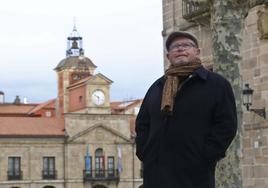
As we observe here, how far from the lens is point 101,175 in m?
63.2

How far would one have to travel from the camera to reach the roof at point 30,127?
201ft

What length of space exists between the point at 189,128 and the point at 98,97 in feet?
206

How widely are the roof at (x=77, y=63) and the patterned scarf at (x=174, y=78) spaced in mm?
66614

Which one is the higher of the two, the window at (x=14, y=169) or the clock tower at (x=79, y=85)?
the clock tower at (x=79, y=85)

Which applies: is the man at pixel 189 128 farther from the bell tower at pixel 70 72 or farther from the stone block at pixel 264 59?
the bell tower at pixel 70 72

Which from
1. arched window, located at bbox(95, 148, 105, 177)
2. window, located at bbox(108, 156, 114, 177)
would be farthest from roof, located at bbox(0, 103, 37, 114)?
window, located at bbox(108, 156, 114, 177)

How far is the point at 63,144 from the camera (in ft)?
204

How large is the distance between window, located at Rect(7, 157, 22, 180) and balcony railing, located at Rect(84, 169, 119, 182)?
5260 mm

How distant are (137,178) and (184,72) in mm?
59979

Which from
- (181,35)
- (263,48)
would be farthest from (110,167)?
(181,35)

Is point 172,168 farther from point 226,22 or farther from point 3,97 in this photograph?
point 3,97

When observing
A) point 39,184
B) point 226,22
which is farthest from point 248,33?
point 39,184

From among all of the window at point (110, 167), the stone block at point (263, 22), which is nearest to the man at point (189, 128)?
the stone block at point (263, 22)

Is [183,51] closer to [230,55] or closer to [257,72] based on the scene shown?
[230,55]
